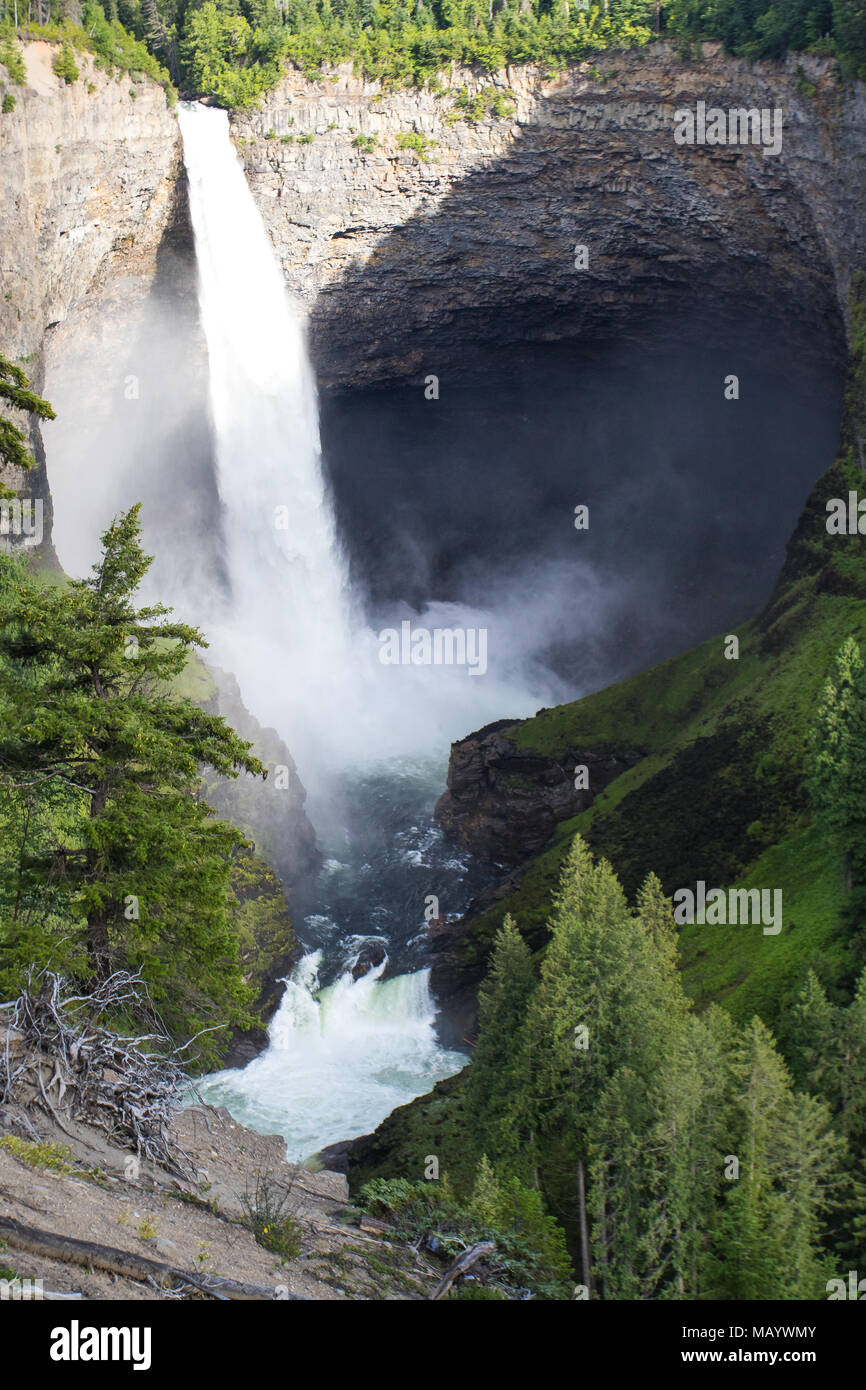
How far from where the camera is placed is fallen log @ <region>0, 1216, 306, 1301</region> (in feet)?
44.2

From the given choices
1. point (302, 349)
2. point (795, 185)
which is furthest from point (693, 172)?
point (302, 349)

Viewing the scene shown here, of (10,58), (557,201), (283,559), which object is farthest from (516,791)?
(10,58)

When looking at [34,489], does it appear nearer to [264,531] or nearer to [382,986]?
[264,531]

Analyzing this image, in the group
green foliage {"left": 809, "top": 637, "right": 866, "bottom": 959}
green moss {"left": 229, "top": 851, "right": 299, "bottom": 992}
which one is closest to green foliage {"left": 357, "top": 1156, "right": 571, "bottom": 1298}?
green foliage {"left": 809, "top": 637, "right": 866, "bottom": 959}

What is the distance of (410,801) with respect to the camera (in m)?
75.1

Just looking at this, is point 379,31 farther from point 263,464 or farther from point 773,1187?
point 773,1187

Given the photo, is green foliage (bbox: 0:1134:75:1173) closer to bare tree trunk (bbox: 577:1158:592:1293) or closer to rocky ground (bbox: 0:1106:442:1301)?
rocky ground (bbox: 0:1106:442:1301)

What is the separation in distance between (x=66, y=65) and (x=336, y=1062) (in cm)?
5530

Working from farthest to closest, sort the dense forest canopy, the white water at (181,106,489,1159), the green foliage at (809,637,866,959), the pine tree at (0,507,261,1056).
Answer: the dense forest canopy < the white water at (181,106,489,1159) < the green foliage at (809,637,866,959) < the pine tree at (0,507,261,1056)

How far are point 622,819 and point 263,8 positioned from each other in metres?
58.4

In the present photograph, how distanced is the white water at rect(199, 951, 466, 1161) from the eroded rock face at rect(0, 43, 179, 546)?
1204 inches

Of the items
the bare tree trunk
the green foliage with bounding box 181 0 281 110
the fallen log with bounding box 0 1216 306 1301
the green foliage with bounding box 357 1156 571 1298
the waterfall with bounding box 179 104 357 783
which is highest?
the green foliage with bounding box 181 0 281 110

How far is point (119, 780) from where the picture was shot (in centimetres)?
2112

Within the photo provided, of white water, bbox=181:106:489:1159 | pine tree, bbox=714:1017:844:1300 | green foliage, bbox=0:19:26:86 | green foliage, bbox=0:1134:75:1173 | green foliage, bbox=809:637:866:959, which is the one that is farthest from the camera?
green foliage, bbox=0:19:26:86
